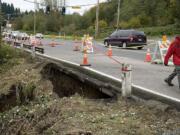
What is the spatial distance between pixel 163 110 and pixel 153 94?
4.67ft

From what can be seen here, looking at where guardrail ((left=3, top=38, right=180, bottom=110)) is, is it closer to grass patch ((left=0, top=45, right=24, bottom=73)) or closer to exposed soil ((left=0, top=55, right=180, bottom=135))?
exposed soil ((left=0, top=55, right=180, bottom=135))

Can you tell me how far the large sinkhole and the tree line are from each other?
5658 cm

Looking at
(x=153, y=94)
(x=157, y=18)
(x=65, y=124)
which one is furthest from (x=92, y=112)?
(x=157, y=18)

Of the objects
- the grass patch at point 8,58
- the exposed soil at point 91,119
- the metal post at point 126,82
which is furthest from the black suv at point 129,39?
the metal post at point 126,82

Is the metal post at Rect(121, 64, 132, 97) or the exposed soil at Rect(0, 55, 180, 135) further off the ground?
the metal post at Rect(121, 64, 132, 97)

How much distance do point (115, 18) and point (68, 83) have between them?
93.5m

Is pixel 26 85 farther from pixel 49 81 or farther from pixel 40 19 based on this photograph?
pixel 40 19

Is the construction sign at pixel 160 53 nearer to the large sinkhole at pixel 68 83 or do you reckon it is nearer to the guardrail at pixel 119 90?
the guardrail at pixel 119 90

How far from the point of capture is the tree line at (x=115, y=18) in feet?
262

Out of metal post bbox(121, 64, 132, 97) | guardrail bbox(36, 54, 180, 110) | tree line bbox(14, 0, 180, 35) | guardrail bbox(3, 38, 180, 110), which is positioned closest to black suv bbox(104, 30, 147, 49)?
guardrail bbox(3, 38, 180, 110)

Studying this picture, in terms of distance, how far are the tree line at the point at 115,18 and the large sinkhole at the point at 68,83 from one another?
2228 inches

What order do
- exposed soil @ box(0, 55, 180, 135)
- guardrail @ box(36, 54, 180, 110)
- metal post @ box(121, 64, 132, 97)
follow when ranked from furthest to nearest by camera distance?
metal post @ box(121, 64, 132, 97), guardrail @ box(36, 54, 180, 110), exposed soil @ box(0, 55, 180, 135)

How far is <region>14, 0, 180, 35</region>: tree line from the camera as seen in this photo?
79938 mm

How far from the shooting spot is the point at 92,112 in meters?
8.47
